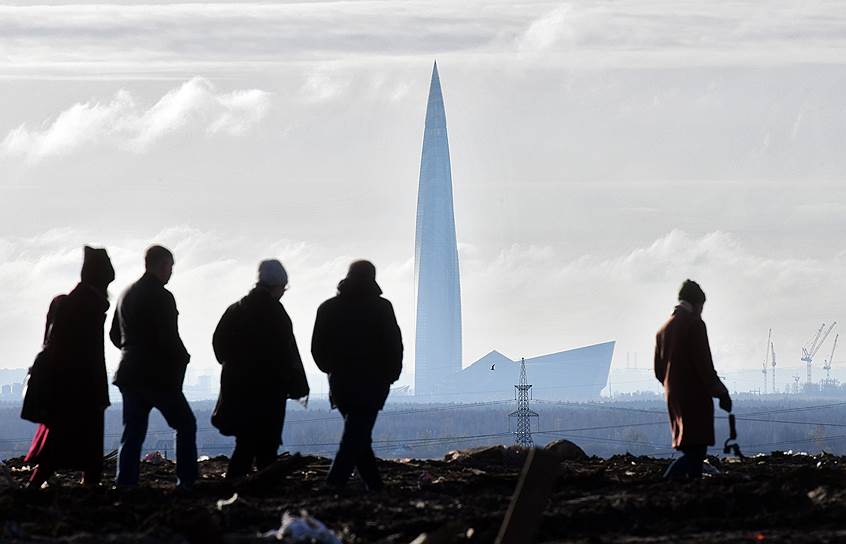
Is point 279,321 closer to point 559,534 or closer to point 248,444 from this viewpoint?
point 248,444

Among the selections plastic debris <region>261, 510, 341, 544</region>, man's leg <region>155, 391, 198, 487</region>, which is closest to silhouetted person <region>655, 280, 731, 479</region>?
man's leg <region>155, 391, 198, 487</region>

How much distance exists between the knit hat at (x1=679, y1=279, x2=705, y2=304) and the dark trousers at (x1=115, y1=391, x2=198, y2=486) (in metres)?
3.77

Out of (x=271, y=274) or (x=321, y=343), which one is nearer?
(x=321, y=343)

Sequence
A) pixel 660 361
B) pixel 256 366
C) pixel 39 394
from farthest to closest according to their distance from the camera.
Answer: pixel 660 361 < pixel 256 366 < pixel 39 394

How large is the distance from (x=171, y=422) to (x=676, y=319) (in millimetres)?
3804

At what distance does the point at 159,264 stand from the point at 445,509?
3.00 m

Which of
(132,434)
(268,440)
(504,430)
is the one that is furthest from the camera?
(504,430)

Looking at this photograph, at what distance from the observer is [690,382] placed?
12.6 meters

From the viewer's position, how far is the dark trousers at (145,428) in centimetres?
1196

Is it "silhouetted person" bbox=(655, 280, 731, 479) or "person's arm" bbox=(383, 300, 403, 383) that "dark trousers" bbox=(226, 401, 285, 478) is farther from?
"silhouetted person" bbox=(655, 280, 731, 479)

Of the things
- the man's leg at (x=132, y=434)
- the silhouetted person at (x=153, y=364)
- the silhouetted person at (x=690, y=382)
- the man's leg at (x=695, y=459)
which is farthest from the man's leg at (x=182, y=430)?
the man's leg at (x=695, y=459)

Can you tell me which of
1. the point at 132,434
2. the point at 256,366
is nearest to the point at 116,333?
the point at 132,434

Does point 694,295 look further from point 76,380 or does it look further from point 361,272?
point 76,380

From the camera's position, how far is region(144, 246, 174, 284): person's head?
12.0m
